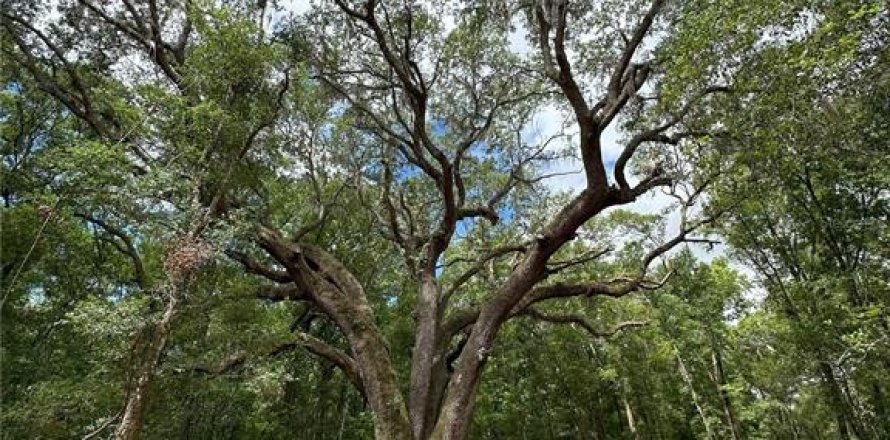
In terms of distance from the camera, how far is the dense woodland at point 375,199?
525 centimetres

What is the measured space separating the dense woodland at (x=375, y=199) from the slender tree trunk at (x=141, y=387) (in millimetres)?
25

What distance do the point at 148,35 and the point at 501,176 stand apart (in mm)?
6805

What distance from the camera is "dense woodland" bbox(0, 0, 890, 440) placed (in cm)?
525

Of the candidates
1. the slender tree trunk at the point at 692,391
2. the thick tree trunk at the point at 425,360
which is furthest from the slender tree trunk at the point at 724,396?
the thick tree trunk at the point at 425,360

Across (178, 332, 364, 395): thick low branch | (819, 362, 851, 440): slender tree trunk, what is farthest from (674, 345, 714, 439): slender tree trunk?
(178, 332, 364, 395): thick low branch

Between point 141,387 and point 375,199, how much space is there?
21.3 feet

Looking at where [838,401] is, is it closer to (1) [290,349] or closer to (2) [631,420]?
(2) [631,420]

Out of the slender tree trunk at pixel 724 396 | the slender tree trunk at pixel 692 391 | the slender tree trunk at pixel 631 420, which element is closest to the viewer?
the slender tree trunk at pixel 724 396

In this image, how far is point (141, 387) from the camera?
503 cm

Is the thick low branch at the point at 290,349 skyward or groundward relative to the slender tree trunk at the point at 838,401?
skyward

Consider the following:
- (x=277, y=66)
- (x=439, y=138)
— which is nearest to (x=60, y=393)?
→ (x=277, y=66)

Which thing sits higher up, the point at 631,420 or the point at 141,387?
the point at 631,420

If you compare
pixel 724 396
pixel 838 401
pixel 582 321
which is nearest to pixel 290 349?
pixel 582 321

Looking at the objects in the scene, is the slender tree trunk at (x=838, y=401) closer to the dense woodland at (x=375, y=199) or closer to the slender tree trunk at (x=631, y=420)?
the dense woodland at (x=375, y=199)
